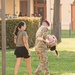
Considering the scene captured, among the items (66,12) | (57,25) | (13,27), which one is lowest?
(57,25)

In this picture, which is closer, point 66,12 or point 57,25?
point 57,25

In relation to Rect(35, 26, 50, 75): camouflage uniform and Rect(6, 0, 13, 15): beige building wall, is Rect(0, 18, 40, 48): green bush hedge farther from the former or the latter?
Rect(6, 0, 13, 15): beige building wall

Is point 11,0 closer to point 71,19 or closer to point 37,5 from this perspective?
A: point 37,5

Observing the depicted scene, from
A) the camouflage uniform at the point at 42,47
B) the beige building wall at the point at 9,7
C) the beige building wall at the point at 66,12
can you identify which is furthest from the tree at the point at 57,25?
the beige building wall at the point at 9,7

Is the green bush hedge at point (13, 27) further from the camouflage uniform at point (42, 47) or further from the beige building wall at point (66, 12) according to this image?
the beige building wall at point (66, 12)

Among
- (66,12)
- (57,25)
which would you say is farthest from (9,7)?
(57,25)

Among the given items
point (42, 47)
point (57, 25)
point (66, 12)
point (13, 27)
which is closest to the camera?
point (42, 47)

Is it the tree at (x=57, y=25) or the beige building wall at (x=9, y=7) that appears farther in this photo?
the beige building wall at (x=9, y=7)

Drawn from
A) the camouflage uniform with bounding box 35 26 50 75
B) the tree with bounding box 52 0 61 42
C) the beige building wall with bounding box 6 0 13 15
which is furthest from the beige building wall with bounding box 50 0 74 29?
the camouflage uniform with bounding box 35 26 50 75

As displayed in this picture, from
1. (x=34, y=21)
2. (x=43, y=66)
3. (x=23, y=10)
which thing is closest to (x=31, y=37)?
(x=34, y=21)

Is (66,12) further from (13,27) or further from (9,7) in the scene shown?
(13,27)

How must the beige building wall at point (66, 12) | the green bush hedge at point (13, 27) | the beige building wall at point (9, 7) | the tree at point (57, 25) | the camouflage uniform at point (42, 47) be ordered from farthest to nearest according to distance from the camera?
the beige building wall at point (9, 7) < the beige building wall at point (66, 12) < the tree at point (57, 25) < the green bush hedge at point (13, 27) < the camouflage uniform at point (42, 47)

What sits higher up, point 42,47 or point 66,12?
point 66,12

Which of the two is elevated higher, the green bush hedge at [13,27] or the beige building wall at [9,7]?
the beige building wall at [9,7]
